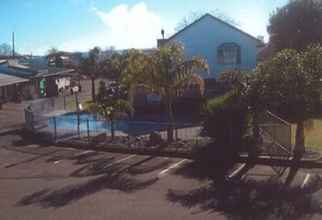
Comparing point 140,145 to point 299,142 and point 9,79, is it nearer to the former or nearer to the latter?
point 299,142

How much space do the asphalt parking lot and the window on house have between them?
20431 millimetres

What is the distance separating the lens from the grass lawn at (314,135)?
16250 millimetres

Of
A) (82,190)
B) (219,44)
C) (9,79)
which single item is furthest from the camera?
(9,79)

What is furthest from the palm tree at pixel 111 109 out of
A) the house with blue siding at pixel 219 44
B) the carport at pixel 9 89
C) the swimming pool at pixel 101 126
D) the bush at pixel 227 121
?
the carport at pixel 9 89

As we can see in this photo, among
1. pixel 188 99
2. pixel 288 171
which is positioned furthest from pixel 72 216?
pixel 188 99

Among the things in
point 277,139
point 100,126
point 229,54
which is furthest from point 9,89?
point 277,139

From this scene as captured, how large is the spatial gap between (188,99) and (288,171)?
1784cm

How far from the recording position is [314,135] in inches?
736

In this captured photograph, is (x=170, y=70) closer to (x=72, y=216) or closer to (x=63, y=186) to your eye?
(x=63, y=186)

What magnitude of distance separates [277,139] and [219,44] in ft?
69.9

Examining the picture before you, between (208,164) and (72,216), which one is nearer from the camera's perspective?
(72,216)

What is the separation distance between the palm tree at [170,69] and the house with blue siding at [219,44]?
1676 centimetres

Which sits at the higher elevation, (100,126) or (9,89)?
(9,89)

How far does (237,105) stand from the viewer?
15594mm
